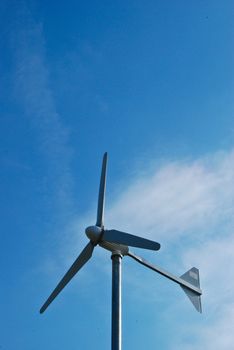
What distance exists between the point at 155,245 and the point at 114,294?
133 inches

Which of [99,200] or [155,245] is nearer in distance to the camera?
[155,245]

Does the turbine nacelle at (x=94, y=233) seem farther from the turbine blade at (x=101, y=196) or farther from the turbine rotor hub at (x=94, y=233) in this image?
the turbine blade at (x=101, y=196)

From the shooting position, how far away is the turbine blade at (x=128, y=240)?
22.0 metres

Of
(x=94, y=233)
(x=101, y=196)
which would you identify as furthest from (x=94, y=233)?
(x=101, y=196)

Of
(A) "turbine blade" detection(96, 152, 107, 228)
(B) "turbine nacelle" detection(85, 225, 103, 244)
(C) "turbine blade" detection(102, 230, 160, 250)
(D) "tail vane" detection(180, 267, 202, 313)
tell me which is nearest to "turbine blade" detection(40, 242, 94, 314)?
(B) "turbine nacelle" detection(85, 225, 103, 244)

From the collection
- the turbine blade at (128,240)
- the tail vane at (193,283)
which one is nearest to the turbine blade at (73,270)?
the turbine blade at (128,240)

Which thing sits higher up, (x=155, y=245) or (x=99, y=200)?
(x=99, y=200)

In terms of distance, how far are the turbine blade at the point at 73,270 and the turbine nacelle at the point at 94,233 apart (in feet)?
1.49

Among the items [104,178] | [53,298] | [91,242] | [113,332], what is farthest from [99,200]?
[113,332]

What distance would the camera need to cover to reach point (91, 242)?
24.5 m

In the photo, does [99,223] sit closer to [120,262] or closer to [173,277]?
[120,262]

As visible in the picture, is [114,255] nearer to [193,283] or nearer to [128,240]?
[128,240]

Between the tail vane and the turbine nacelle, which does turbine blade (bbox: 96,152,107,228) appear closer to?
the turbine nacelle

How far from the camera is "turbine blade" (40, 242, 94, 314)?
2483cm
